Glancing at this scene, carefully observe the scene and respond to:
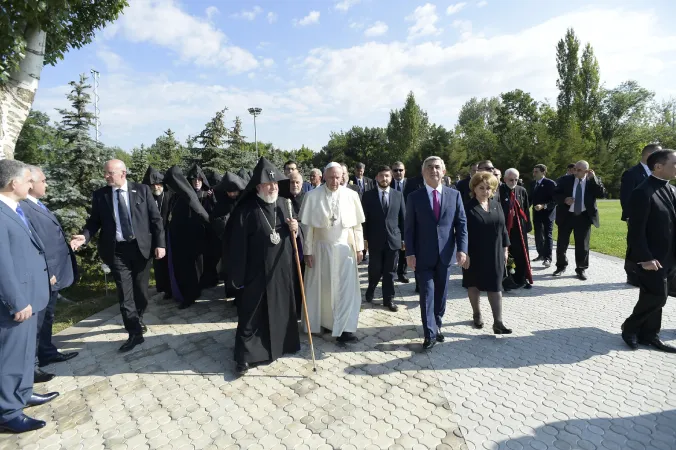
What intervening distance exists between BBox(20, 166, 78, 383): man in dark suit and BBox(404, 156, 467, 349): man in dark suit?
13.7ft

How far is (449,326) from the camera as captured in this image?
5.25m

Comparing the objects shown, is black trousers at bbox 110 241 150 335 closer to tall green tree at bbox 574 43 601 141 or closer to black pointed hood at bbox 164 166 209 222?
black pointed hood at bbox 164 166 209 222

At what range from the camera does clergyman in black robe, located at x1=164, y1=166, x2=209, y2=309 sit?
20.6ft

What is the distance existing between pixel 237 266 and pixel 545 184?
23.3ft

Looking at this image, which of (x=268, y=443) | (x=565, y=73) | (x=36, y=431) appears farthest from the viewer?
(x=565, y=73)

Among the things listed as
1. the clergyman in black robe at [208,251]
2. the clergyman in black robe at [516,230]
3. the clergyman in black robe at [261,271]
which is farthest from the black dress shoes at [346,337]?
the clergyman in black robe at [516,230]

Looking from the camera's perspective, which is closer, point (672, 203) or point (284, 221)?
point (672, 203)

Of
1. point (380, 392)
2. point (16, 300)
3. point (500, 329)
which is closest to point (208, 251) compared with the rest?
point (16, 300)

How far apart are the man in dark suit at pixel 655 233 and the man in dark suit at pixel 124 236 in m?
5.83

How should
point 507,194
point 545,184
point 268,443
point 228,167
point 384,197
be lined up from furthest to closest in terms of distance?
point 228,167
point 545,184
point 507,194
point 384,197
point 268,443

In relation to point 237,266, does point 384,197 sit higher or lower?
higher

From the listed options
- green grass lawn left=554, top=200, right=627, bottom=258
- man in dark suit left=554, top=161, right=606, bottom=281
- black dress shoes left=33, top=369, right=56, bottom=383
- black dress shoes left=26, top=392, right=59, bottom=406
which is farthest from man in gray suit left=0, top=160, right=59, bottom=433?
green grass lawn left=554, top=200, right=627, bottom=258

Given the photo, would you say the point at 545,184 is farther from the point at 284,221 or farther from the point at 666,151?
the point at 284,221

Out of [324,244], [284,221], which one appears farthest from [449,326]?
[284,221]
